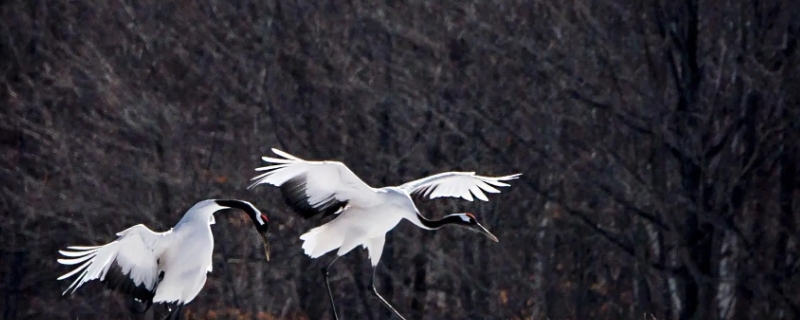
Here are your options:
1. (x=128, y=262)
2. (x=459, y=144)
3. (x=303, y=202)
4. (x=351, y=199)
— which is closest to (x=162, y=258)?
(x=128, y=262)

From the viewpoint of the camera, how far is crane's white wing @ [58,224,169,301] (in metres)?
12.9

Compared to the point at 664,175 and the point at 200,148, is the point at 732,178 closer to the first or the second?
the point at 664,175

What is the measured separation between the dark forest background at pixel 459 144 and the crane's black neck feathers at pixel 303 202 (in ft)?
17.0

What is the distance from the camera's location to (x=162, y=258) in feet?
43.2

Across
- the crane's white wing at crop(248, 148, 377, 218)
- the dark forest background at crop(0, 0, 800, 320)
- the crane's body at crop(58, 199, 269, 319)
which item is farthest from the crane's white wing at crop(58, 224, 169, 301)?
the dark forest background at crop(0, 0, 800, 320)

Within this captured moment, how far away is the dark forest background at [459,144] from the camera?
64.4ft

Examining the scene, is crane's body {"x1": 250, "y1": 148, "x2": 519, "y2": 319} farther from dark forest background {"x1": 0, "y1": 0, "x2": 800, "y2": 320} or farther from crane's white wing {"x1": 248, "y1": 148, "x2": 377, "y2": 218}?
dark forest background {"x1": 0, "y1": 0, "x2": 800, "y2": 320}

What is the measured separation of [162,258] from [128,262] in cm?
19

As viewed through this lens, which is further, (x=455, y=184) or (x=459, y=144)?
(x=459, y=144)

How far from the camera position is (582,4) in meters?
19.8

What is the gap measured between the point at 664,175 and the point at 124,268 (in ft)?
25.3

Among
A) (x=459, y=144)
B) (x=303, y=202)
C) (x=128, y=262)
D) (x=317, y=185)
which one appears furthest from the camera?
(x=459, y=144)

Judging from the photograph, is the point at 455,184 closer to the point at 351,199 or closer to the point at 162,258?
the point at 351,199

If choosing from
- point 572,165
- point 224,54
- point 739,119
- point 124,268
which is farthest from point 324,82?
point 124,268
